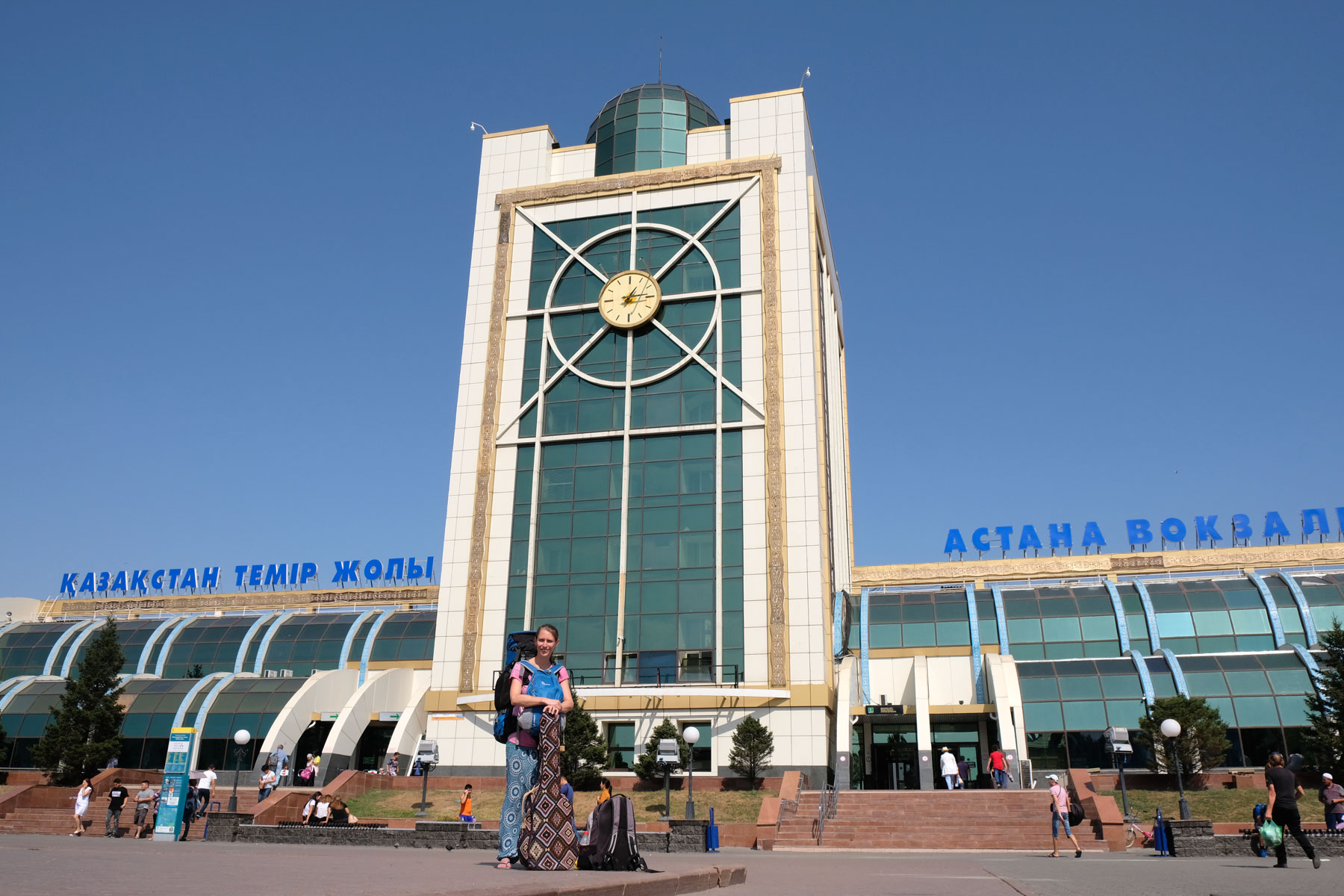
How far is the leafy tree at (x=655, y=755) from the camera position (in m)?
37.9

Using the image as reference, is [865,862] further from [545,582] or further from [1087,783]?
[545,582]

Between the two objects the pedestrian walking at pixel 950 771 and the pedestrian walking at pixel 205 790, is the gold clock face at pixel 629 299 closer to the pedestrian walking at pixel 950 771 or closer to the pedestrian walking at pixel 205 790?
the pedestrian walking at pixel 950 771

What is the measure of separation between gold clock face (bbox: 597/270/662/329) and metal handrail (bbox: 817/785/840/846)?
71.7 ft

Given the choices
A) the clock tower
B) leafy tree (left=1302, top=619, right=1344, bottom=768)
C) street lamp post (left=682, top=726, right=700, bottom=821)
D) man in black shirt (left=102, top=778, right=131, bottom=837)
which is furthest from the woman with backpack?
leafy tree (left=1302, top=619, right=1344, bottom=768)

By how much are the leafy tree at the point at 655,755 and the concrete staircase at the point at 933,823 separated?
6234mm

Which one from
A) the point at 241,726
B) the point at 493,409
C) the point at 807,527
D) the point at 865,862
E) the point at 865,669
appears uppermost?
the point at 493,409

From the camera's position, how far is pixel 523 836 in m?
11.2

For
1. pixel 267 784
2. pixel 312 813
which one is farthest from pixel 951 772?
pixel 267 784

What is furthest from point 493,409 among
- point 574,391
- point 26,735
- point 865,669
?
point 26,735

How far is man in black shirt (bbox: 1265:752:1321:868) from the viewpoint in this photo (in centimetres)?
1658

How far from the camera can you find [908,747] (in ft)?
155

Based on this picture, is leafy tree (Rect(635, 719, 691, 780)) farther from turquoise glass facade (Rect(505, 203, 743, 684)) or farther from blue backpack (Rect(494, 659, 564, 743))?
blue backpack (Rect(494, 659, 564, 743))

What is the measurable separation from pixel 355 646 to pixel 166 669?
10246mm

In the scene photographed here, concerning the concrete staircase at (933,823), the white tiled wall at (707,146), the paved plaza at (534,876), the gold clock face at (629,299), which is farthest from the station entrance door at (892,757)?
the white tiled wall at (707,146)
